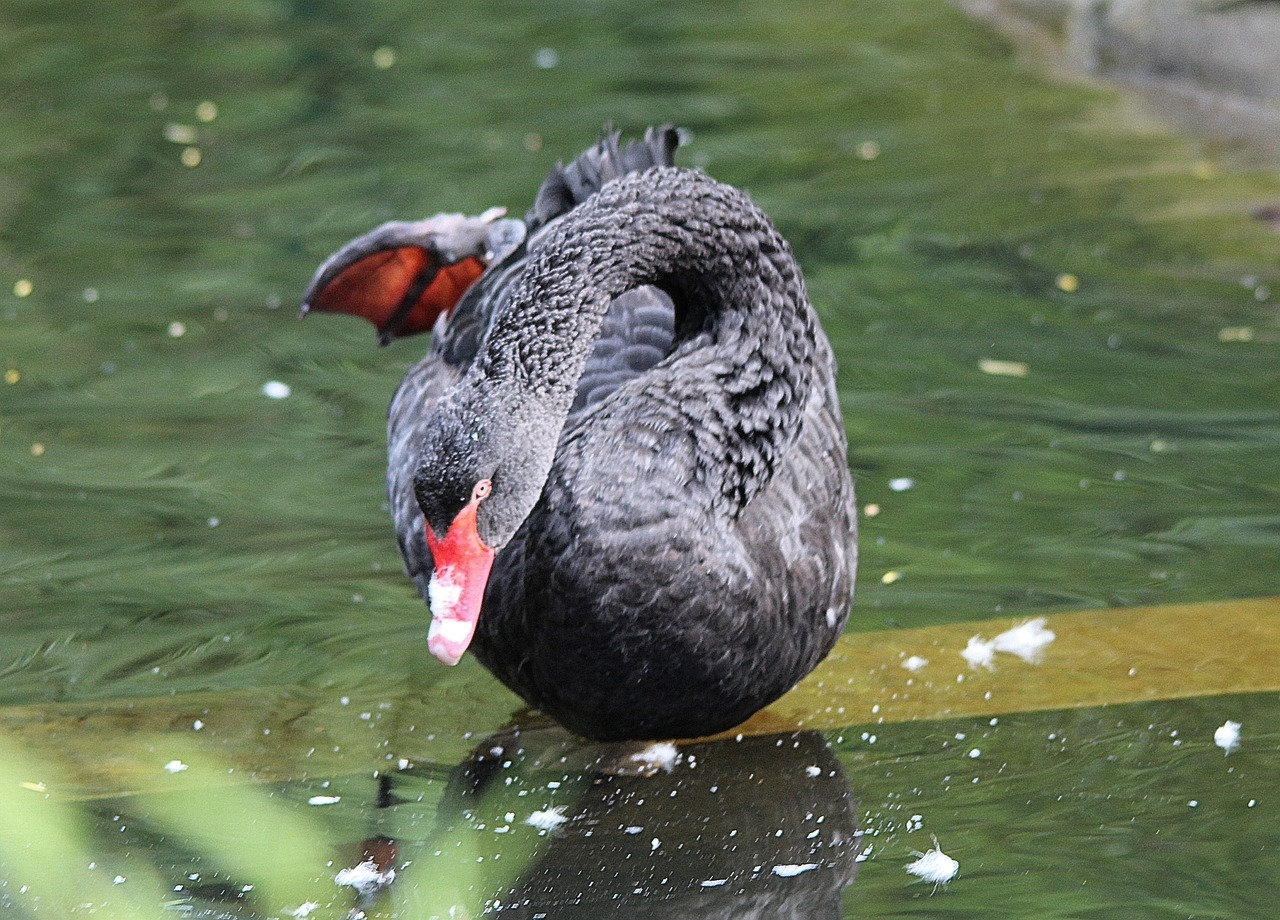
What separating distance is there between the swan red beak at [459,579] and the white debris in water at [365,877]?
17.4 inches

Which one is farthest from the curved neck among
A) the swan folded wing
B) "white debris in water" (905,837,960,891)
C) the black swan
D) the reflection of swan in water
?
the swan folded wing

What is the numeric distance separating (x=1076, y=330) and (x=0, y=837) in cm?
442

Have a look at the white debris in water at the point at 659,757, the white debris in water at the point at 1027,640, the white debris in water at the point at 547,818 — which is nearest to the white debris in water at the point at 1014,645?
the white debris in water at the point at 1027,640

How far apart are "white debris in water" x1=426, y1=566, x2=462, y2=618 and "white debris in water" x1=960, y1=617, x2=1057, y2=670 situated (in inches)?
51.2

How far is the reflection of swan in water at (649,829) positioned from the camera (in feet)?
8.52

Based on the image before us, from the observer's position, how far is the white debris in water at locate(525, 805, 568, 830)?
286cm

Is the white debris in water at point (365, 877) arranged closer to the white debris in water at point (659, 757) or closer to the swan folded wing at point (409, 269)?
the white debris in water at point (659, 757)

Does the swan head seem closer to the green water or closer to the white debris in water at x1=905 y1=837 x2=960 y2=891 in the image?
the green water

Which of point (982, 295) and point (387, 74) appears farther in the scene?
point (387, 74)

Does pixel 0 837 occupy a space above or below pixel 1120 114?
above

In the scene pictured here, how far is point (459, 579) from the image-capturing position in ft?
8.07

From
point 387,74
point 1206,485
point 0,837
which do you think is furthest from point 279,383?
point 0,837

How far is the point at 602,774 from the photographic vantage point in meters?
3.04

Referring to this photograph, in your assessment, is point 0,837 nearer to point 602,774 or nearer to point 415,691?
point 602,774
